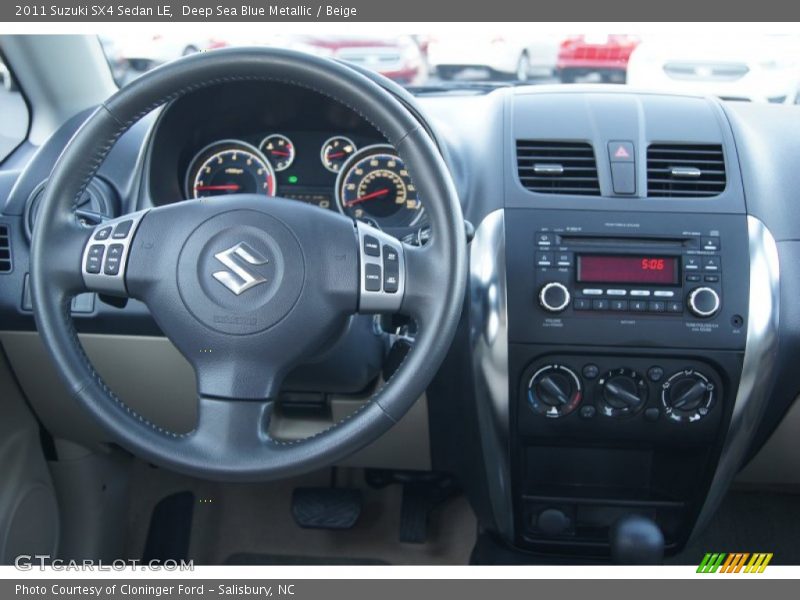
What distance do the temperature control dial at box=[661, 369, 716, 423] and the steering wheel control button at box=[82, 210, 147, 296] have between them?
0.98m

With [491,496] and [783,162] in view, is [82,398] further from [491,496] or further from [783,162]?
[783,162]

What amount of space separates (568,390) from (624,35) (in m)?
0.73

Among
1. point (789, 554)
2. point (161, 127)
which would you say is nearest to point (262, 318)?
point (161, 127)

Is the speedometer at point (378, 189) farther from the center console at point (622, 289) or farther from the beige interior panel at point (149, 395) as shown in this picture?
the beige interior panel at point (149, 395)

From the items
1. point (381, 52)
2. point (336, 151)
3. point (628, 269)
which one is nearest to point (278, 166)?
point (336, 151)

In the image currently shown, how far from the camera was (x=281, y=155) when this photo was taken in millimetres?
1653

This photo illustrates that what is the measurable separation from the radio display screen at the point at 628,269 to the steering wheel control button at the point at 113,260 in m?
0.78

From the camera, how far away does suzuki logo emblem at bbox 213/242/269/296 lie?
118 centimetres

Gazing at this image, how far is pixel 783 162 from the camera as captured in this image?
5.04 ft

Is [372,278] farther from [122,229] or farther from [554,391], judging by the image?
[554,391]

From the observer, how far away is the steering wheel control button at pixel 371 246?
1.17 meters

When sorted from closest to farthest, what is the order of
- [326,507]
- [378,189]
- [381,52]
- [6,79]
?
1. [378,189]
2. [381,52]
3. [6,79]
4. [326,507]

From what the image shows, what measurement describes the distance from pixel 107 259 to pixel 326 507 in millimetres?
1090

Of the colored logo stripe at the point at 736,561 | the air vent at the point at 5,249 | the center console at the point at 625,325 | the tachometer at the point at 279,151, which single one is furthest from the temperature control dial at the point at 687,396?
the air vent at the point at 5,249
